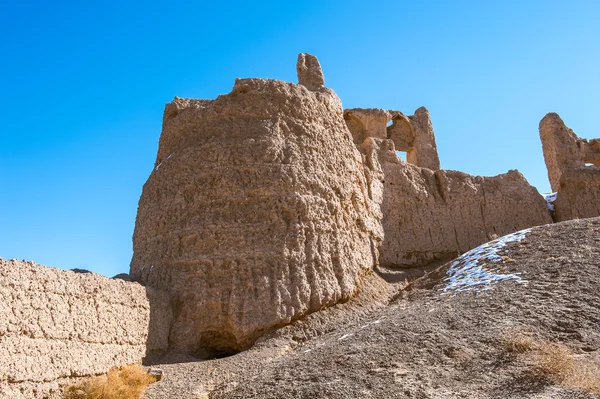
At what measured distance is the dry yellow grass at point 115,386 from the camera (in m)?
6.95

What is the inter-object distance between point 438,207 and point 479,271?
172 inches

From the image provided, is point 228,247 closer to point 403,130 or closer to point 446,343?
point 446,343

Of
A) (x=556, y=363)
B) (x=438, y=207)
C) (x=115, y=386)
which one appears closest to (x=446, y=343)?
(x=556, y=363)

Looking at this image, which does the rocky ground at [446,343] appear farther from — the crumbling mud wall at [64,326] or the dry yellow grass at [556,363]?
the crumbling mud wall at [64,326]

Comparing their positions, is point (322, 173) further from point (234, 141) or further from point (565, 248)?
point (565, 248)

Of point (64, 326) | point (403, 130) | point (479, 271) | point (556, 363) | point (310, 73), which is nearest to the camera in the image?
point (556, 363)

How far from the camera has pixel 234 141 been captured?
10.6 m

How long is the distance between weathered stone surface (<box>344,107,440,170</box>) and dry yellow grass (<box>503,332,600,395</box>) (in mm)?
12085

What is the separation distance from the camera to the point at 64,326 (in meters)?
7.21

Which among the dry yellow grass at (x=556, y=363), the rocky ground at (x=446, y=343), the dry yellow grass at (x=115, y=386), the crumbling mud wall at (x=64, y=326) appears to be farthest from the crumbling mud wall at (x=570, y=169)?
the dry yellow grass at (x=115, y=386)

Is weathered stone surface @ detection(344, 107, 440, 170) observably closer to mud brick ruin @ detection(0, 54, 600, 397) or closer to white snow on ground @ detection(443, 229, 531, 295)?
mud brick ruin @ detection(0, 54, 600, 397)

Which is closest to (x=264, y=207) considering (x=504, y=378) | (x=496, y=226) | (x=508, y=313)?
(x=508, y=313)

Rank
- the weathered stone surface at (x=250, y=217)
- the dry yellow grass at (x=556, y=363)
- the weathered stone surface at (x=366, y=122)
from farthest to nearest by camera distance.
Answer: the weathered stone surface at (x=366, y=122) → the weathered stone surface at (x=250, y=217) → the dry yellow grass at (x=556, y=363)

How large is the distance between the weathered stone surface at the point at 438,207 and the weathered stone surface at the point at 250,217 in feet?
5.33
